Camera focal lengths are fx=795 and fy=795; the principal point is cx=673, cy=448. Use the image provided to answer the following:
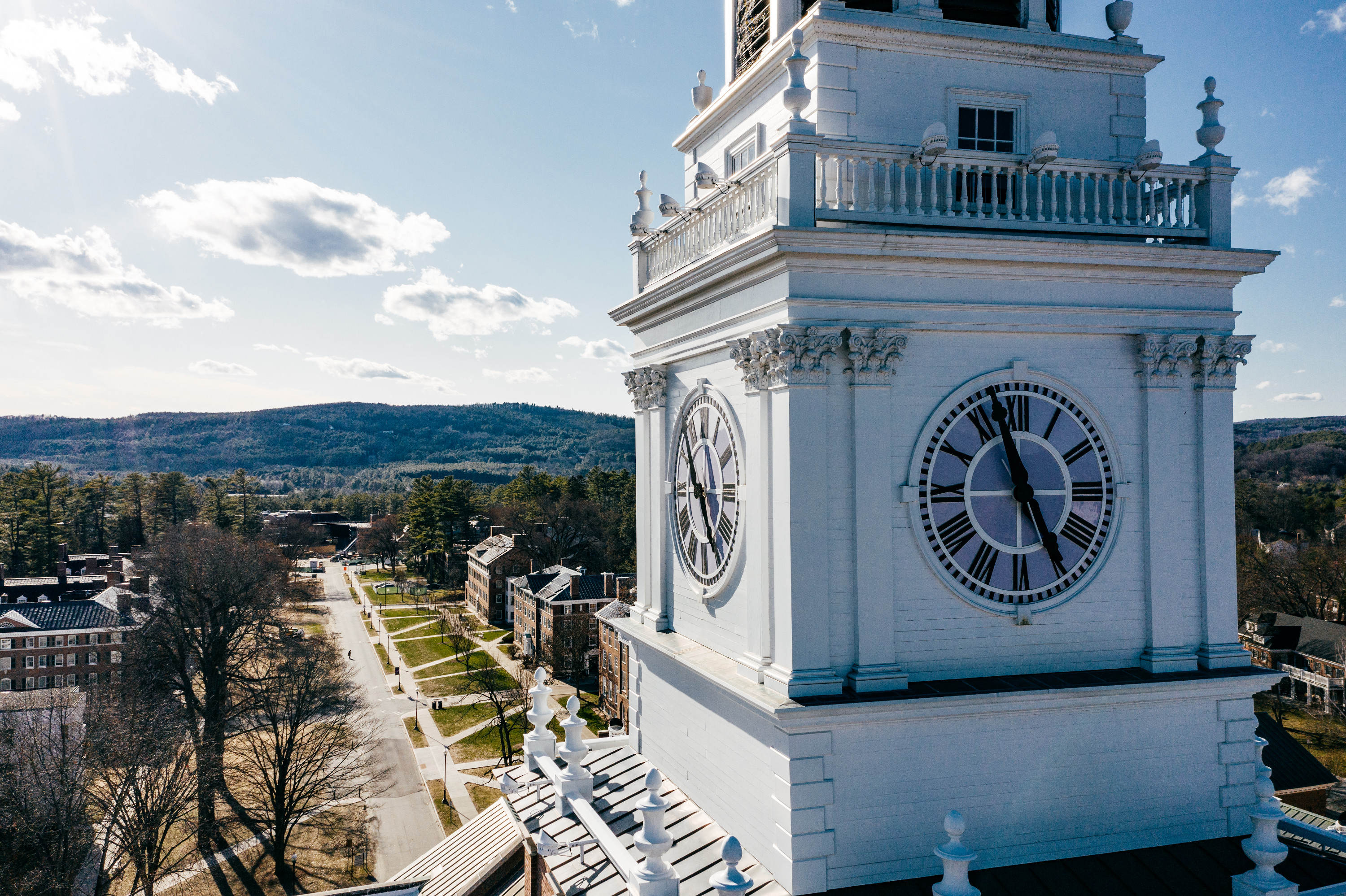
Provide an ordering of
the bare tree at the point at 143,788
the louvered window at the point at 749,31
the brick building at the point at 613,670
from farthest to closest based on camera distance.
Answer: the brick building at the point at 613,670, the bare tree at the point at 143,788, the louvered window at the point at 749,31

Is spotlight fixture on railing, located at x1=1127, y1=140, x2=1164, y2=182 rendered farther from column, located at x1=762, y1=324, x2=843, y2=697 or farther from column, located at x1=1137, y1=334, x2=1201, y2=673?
column, located at x1=762, y1=324, x2=843, y2=697

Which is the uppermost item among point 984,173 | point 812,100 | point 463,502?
point 812,100

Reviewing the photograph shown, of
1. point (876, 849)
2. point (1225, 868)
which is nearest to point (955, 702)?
point (876, 849)

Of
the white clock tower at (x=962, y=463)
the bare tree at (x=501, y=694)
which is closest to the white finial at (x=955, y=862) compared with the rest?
the white clock tower at (x=962, y=463)

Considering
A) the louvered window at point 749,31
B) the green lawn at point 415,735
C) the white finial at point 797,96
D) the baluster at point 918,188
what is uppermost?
the louvered window at point 749,31

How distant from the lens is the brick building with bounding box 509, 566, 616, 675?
205 feet

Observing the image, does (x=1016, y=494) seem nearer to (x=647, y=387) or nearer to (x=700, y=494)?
(x=700, y=494)

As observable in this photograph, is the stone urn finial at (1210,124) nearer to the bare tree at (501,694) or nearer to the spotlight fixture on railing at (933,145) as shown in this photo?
the spotlight fixture on railing at (933,145)

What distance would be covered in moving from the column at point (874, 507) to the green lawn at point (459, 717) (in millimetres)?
49455

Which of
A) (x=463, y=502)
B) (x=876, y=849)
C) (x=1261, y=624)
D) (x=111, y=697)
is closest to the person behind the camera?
(x=876, y=849)

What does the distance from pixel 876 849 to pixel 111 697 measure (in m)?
46.0

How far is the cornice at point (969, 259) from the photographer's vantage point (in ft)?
27.2

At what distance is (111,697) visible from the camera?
4106 centimetres

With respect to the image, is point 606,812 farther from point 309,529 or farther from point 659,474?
point 309,529
